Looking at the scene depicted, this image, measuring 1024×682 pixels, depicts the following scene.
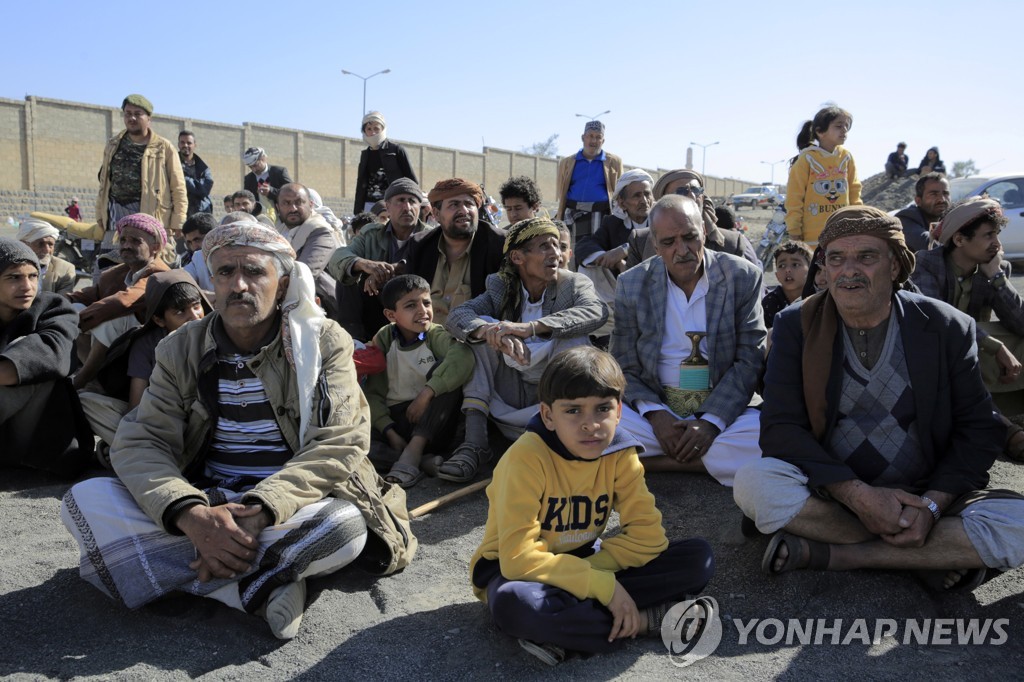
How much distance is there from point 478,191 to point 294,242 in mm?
2257

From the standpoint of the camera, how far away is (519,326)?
17.1 feet

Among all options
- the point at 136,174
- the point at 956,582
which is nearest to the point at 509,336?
the point at 956,582

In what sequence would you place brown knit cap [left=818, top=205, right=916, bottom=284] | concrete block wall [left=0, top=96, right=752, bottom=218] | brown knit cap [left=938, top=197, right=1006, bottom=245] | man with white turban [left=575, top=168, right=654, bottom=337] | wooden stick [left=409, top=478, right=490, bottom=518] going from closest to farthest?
brown knit cap [left=818, top=205, right=916, bottom=284]
wooden stick [left=409, top=478, right=490, bottom=518]
brown knit cap [left=938, top=197, right=1006, bottom=245]
man with white turban [left=575, top=168, right=654, bottom=337]
concrete block wall [left=0, top=96, right=752, bottom=218]

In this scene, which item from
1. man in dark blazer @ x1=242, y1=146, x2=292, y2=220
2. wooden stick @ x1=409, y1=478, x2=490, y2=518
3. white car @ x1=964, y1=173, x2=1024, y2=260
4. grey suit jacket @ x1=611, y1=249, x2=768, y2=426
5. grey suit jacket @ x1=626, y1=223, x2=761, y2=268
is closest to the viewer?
wooden stick @ x1=409, y1=478, x2=490, y2=518

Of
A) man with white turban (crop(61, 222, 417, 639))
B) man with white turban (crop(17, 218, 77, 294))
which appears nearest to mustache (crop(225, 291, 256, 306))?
man with white turban (crop(61, 222, 417, 639))

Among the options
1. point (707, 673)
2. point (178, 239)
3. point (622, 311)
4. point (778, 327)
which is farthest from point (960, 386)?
point (178, 239)

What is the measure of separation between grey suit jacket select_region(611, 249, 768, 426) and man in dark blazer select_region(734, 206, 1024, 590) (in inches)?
44.9

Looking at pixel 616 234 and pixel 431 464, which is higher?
pixel 616 234

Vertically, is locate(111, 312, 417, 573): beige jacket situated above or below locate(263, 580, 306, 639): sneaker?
above

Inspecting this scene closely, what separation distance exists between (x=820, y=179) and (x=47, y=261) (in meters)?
7.09

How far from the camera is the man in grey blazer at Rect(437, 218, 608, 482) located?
5281mm

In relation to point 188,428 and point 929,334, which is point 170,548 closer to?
point 188,428

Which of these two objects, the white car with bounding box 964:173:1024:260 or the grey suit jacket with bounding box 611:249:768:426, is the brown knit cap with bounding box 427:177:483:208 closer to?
the grey suit jacket with bounding box 611:249:768:426

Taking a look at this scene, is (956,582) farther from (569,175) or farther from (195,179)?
(195,179)
